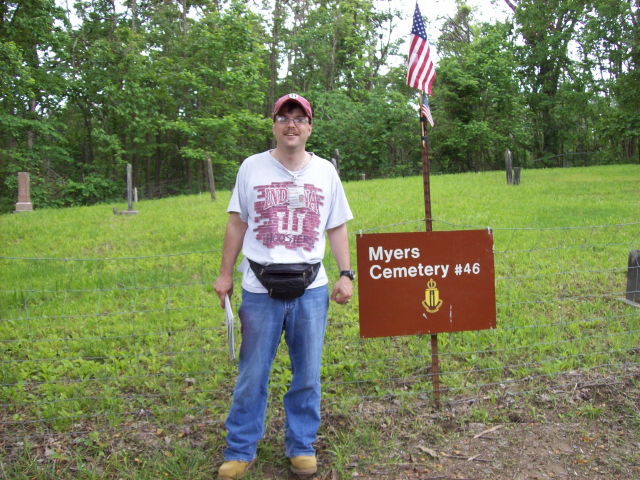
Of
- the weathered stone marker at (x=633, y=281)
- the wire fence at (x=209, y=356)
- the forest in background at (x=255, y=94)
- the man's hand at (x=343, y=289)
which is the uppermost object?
the forest in background at (x=255, y=94)

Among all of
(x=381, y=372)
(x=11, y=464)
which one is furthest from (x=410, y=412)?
(x=11, y=464)

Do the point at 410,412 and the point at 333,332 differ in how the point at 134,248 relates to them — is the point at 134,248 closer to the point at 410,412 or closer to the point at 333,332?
the point at 333,332

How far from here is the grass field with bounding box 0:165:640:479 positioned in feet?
11.4

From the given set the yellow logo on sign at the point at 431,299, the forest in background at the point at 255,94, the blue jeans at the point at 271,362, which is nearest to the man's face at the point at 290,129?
the blue jeans at the point at 271,362

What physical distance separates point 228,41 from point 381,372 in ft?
84.5

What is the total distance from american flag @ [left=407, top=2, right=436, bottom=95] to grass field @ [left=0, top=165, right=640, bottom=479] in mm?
1567

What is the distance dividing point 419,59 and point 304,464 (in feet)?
8.28

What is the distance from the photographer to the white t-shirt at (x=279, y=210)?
282cm

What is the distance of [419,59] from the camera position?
3.60 m

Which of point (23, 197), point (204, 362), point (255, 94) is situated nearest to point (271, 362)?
point (204, 362)

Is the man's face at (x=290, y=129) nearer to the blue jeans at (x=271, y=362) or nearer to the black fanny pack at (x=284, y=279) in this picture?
the black fanny pack at (x=284, y=279)

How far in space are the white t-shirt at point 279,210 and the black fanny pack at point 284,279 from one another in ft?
0.11

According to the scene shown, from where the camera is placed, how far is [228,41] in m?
27.4

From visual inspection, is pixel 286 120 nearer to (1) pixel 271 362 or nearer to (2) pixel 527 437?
(1) pixel 271 362
